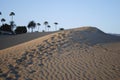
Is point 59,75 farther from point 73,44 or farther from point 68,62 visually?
point 73,44

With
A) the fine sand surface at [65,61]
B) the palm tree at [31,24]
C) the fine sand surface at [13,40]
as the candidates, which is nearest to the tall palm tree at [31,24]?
the palm tree at [31,24]

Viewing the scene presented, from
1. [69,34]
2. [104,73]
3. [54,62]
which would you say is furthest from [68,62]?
[69,34]

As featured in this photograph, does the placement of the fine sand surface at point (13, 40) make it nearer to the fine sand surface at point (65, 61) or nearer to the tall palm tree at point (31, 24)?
the fine sand surface at point (65, 61)

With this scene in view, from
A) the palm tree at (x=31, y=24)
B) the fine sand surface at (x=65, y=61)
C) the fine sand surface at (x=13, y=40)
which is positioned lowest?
the fine sand surface at (x=13, y=40)

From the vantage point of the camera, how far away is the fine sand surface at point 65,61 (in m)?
11.0

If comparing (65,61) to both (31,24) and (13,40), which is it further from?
(31,24)

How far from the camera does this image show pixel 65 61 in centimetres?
1317

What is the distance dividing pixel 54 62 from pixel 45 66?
84cm

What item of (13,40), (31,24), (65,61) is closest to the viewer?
(65,61)

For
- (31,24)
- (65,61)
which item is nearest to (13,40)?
(65,61)

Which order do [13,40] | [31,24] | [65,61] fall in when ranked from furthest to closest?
1. [31,24]
2. [13,40]
3. [65,61]

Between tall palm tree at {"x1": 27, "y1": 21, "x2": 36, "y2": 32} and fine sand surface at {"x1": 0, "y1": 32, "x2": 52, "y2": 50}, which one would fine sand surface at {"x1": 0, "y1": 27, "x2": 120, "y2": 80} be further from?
tall palm tree at {"x1": 27, "y1": 21, "x2": 36, "y2": 32}

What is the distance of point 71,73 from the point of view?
1125cm

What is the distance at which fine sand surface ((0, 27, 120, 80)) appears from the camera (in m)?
11.0
